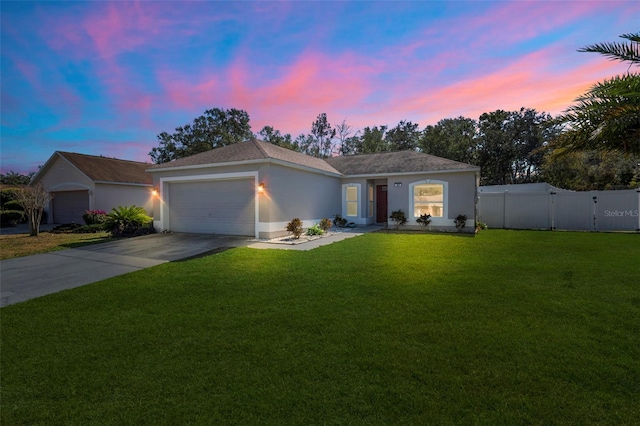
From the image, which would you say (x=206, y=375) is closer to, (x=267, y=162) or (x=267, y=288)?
(x=267, y=288)

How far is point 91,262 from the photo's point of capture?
7.38 meters

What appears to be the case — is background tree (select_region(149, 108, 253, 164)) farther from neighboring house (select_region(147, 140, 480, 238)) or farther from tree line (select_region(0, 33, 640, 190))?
neighboring house (select_region(147, 140, 480, 238))

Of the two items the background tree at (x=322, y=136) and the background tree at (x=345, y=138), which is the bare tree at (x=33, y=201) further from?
the background tree at (x=345, y=138)

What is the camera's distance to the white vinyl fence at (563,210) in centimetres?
1289

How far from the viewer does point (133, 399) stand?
7.52 feet

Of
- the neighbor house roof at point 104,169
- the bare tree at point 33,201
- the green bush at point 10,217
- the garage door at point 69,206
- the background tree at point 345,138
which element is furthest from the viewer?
the background tree at point 345,138

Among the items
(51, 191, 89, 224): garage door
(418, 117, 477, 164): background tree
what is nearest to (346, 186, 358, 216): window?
(51, 191, 89, 224): garage door

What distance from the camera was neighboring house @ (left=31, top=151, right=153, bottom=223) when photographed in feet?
56.4

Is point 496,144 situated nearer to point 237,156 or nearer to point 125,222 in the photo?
point 237,156

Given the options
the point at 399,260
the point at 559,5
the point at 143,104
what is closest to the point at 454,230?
the point at 399,260

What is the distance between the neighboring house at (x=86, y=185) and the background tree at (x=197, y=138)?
1183cm

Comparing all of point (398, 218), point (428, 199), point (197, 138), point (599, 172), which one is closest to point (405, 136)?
point (599, 172)

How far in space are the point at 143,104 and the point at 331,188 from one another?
1049cm

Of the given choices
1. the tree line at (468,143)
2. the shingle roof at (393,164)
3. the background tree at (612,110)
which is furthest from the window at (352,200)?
the background tree at (612,110)
